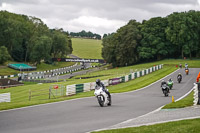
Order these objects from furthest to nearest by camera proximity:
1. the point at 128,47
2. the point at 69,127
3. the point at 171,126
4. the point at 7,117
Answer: the point at 128,47 → the point at 7,117 → the point at 69,127 → the point at 171,126

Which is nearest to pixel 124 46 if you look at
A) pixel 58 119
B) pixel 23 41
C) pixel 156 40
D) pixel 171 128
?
pixel 156 40

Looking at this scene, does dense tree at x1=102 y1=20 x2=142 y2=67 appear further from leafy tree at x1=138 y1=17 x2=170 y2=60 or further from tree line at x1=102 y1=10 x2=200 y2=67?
leafy tree at x1=138 y1=17 x2=170 y2=60

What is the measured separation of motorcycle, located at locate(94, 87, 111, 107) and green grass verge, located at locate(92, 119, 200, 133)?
7.35m

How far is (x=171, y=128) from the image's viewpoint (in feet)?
34.6

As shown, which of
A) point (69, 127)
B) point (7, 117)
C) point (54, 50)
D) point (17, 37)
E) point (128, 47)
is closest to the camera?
point (69, 127)

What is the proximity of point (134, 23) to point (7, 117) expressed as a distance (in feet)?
→ 320

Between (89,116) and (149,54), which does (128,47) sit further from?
(89,116)

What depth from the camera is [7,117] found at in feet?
50.7

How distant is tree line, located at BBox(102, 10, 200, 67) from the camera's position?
101 metres

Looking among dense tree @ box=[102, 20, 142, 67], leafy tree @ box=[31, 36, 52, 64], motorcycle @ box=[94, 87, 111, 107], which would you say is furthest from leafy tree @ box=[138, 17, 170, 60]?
motorcycle @ box=[94, 87, 111, 107]

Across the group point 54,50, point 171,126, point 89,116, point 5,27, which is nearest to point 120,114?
point 89,116

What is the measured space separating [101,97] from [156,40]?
86.4 metres

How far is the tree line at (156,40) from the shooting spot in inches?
3989

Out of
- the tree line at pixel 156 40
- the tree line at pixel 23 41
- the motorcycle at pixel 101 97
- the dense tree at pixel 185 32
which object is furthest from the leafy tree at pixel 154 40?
the motorcycle at pixel 101 97
